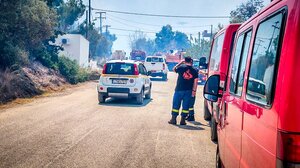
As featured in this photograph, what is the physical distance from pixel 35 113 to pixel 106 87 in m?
3.31

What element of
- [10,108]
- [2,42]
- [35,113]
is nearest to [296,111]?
[35,113]

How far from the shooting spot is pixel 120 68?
13023 mm

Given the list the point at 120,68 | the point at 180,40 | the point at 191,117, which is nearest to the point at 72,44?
the point at 120,68

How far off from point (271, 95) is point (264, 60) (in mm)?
384

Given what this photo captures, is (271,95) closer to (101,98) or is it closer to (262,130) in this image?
(262,130)

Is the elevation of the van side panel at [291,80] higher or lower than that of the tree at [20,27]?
lower

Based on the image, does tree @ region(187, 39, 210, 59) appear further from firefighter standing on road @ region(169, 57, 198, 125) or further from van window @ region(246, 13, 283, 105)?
van window @ region(246, 13, 283, 105)

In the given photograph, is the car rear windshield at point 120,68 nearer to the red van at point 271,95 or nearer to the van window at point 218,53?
the van window at point 218,53

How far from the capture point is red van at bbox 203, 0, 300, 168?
1.89 metres

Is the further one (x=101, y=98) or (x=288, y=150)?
(x=101, y=98)

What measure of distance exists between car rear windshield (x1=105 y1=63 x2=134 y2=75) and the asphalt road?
2290 millimetres

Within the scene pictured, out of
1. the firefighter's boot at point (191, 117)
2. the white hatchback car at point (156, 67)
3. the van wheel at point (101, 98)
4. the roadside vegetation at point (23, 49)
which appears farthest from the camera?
the white hatchback car at point (156, 67)

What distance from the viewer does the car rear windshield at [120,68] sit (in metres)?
13.0

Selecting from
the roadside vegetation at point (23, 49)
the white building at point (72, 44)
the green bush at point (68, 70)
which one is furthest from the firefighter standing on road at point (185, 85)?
the white building at point (72, 44)
